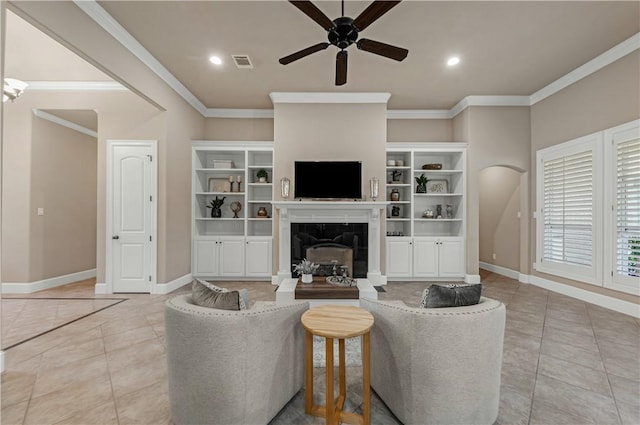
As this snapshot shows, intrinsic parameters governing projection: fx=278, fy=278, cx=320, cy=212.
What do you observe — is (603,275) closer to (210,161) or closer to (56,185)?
(210,161)

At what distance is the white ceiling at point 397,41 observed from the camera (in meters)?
2.92

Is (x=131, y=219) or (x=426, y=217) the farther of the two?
(x=426, y=217)

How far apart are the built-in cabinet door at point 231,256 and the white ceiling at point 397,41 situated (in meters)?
2.67

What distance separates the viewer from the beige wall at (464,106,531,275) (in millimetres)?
5062

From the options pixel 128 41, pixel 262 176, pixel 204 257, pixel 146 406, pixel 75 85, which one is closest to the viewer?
pixel 146 406

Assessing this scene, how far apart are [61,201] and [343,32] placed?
5494 millimetres

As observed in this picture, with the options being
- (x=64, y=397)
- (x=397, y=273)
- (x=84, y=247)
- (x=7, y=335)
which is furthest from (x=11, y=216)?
(x=397, y=273)

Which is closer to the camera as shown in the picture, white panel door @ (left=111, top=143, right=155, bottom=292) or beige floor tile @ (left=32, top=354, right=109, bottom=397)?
beige floor tile @ (left=32, top=354, right=109, bottom=397)

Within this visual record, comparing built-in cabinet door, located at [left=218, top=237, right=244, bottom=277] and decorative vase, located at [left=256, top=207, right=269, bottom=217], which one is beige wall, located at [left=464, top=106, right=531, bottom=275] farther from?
built-in cabinet door, located at [left=218, top=237, right=244, bottom=277]

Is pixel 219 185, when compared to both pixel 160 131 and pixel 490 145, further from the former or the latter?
pixel 490 145

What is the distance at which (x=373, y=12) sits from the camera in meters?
2.17

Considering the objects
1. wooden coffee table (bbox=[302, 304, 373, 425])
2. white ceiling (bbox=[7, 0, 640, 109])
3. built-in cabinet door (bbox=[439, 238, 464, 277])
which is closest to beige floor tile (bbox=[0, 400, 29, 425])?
wooden coffee table (bbox=[302, 304, 373, 425])

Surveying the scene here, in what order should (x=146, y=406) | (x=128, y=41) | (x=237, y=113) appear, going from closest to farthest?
(x=146, y=406) → (x=128, y=41) → (x=237, y=113)

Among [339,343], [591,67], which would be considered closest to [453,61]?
[591,67]
